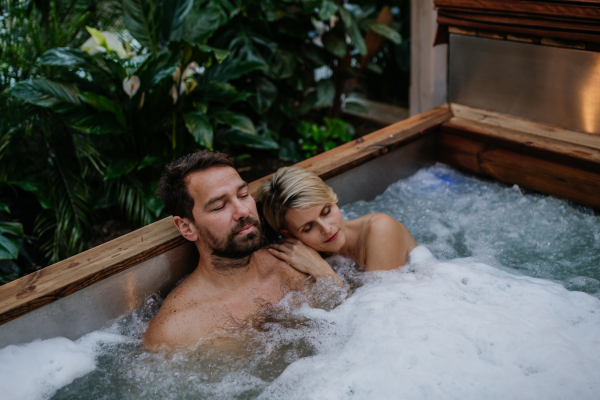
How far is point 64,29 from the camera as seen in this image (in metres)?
3.06

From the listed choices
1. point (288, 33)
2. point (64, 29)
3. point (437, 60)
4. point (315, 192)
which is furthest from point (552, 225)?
point (64, 29)

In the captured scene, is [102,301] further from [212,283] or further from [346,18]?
[346,18]

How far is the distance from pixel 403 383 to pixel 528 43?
1.98 m

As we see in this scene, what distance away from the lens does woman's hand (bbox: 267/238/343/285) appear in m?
1.99

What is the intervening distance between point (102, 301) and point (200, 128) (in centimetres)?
112

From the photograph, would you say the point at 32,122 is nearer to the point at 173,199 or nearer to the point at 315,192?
the point at 173,199

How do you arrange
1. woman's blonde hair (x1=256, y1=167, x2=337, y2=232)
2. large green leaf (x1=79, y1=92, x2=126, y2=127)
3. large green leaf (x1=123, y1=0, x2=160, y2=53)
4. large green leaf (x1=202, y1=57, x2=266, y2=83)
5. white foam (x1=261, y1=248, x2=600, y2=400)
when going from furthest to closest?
large green leaf (x1=202, y1=57, x2=266, y2=83) < large green leaf (x1=123, y1=0, x2=160, y2=53) < large green leaf (x1=79, y1=92, x2=126, y2=127) < woman's blonde hair (x1=256, y1=167, x2=337, y2=232) < white foam (x1=261, y1=248, x2=600, y2=400)

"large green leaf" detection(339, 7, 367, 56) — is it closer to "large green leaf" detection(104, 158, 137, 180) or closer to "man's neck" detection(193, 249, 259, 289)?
"large green leaf" detection(104, 158, 137, 180)

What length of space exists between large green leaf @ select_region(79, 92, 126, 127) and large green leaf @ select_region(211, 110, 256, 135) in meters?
0.56

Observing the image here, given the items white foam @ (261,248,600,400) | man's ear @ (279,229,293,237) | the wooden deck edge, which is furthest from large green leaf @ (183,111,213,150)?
white foam @ (261,248,600,400)

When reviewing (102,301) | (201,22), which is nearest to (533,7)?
(201,22)

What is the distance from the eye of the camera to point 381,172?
9.05 feet

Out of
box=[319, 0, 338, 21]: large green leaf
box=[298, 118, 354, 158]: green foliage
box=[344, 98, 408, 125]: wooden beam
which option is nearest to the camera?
box=[319, 0, 338, 21]: large green leaf

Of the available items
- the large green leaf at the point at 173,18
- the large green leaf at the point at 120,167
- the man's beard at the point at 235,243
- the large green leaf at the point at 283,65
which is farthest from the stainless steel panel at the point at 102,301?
the large green leaf at the point at 283,65
